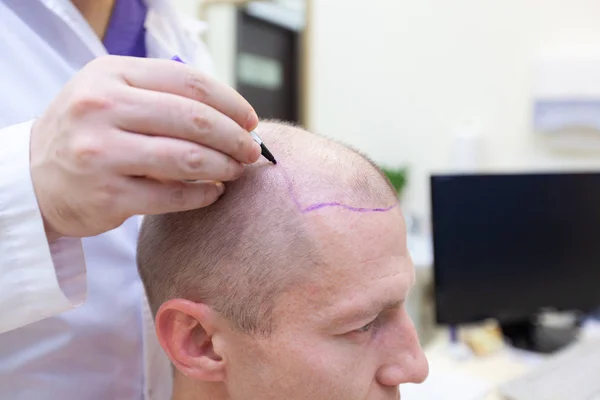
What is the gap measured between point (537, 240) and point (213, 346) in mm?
1381

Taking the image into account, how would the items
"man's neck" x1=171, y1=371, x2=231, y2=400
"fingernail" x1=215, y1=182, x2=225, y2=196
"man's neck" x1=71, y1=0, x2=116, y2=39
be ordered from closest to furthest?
"fingernail" x1=215, y1=182, x2=225, y2=196, "man's neck" x1=171, y1=371, x2=231, y2=400, "man's neck" x1=71, y1=0, x2=116, y2=39

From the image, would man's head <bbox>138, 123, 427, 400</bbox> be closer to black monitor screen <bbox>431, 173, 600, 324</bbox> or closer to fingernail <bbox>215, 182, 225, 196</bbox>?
fingernail <bbox>215, 182, 225, 196</bbox>

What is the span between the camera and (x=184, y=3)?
2.95 meters

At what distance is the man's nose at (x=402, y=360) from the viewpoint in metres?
0.76

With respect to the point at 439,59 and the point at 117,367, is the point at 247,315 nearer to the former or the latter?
the point at 117,367

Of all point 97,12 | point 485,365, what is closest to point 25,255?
point 97,12

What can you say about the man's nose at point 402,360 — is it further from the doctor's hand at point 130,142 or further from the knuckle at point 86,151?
the knuckle at point 86,151

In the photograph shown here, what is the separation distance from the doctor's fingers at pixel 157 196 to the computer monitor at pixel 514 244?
1.16 m

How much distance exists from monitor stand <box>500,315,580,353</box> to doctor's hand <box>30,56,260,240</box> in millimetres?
1591

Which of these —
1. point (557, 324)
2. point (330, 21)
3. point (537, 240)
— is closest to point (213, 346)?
point (537, 240)

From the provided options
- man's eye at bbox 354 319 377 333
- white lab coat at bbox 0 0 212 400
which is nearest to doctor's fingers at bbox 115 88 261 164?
white lab coat at bbox 0 0 212 400

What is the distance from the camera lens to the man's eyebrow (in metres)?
0.71

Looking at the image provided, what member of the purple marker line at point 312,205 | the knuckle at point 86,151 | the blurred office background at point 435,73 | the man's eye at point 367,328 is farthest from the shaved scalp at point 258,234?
the blurred office background at point 435,73

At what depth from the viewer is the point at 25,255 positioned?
623 millimetres
